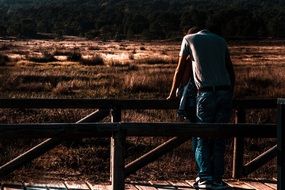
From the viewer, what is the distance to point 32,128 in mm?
5391

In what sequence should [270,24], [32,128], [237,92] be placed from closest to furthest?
[32,128] → [237,92] → [270,24]

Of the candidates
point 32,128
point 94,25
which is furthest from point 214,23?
point 94,25

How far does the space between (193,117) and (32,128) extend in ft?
6.31

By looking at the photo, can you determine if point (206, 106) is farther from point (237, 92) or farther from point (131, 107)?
point (237, 92)

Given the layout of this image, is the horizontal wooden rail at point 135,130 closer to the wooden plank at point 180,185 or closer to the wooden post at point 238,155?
the wooden plank at point 180,185

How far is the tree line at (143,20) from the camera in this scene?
322ft

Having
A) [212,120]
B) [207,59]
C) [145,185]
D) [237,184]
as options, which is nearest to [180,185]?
[145,185]

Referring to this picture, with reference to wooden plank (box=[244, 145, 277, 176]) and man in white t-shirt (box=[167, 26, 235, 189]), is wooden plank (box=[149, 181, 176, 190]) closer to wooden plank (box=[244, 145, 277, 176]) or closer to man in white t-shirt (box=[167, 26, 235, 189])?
man in white t-shirt (box=[167, 26, 235, 189])

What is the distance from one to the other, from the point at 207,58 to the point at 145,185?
1.50 m

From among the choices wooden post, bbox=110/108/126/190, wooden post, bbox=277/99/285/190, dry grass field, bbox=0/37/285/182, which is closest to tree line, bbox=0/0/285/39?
dry grass field, bbox=0/37/285/182

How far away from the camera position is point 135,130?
5.55 meters

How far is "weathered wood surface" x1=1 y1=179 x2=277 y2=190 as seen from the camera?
6.77m

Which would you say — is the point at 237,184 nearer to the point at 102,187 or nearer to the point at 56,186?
the point at 102,187

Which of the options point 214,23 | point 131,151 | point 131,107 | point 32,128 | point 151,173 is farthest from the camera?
point 131,151
